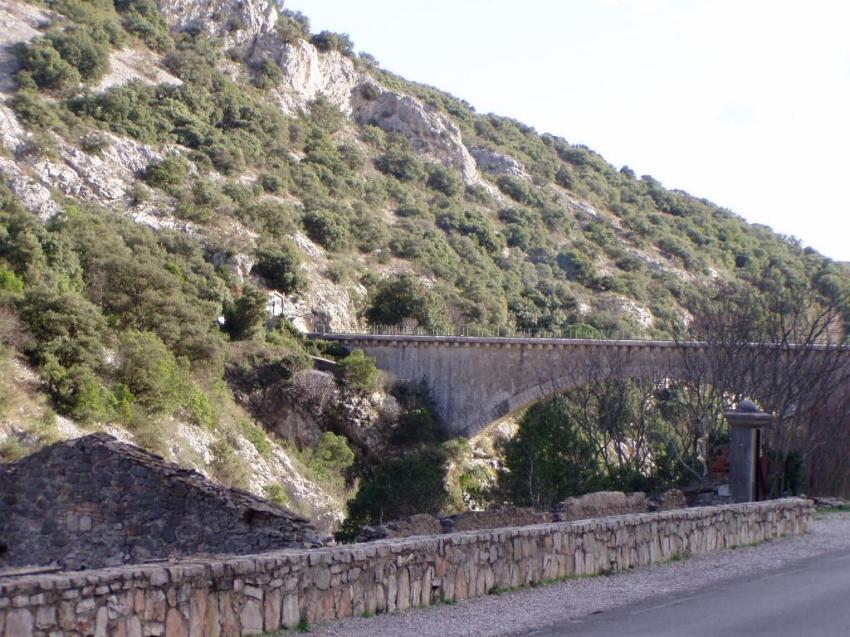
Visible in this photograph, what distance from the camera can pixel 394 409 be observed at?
49469 mm

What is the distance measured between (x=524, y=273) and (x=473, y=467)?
30.4 m

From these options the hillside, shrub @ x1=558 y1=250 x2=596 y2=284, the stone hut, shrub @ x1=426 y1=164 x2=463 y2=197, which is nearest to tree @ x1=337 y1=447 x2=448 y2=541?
the hillside

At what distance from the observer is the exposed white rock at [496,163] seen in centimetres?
9850

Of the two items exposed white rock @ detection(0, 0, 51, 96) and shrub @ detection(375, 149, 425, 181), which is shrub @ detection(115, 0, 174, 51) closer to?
exposed white rock @ detection(0, 0, 51, 96)

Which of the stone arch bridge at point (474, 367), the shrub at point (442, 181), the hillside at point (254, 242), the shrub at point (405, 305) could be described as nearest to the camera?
the hillside at point (254, 242)

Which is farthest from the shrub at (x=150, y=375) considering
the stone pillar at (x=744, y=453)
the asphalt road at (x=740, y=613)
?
the asphalt road at (x=740, y=613)

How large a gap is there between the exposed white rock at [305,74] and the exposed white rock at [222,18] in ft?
3.80

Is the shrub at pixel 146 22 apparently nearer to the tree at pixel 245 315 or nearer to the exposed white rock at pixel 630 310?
the tree at pixel 245 315

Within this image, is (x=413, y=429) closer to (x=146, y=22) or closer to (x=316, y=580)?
(x=146, y=22)

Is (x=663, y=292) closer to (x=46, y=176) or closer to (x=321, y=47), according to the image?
(x=321, y=47)

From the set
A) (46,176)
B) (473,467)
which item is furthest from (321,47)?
(473,467)

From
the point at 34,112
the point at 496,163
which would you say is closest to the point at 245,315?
the point at 34,112

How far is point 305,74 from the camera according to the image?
81.2m

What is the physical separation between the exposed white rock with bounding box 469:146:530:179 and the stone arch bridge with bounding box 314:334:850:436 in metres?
49.5
